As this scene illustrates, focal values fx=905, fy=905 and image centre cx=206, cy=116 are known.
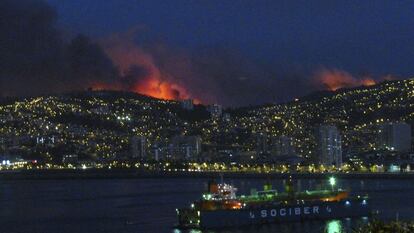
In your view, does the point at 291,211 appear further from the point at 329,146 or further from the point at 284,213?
the point at 329,146

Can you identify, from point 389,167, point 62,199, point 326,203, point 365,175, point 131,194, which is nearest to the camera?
point 326,203

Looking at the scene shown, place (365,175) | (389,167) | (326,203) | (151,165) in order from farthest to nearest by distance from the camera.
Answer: (151,165) → (389,167) → (365,175) → (326,203)

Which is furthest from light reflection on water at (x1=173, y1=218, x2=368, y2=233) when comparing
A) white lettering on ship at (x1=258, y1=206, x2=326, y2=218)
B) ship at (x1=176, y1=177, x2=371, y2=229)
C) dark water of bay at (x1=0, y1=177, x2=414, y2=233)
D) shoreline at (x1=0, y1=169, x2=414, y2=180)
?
shoreline at (x1=0, y1=169, x2=414, y2=180)

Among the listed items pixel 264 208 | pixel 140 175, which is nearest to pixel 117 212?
pixel 264 208

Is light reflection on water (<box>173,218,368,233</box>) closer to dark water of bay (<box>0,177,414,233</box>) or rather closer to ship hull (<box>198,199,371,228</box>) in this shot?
dark water of bay (<box>0,177,414,233</box>)

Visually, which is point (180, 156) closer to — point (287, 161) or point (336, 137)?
point (287, 161)

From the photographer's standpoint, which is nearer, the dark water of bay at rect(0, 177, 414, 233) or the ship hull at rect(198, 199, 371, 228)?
the ship hull at rect(198, 199, 371, 228)

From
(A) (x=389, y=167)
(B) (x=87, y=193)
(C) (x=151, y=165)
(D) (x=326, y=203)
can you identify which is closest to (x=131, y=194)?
(B) (x=87, y=193)

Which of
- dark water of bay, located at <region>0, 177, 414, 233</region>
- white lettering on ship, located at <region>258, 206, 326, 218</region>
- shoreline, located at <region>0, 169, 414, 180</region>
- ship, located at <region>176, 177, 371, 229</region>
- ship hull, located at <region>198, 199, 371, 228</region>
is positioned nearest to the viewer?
ship hull, located at <region>198, 199, 371, 228</region>
